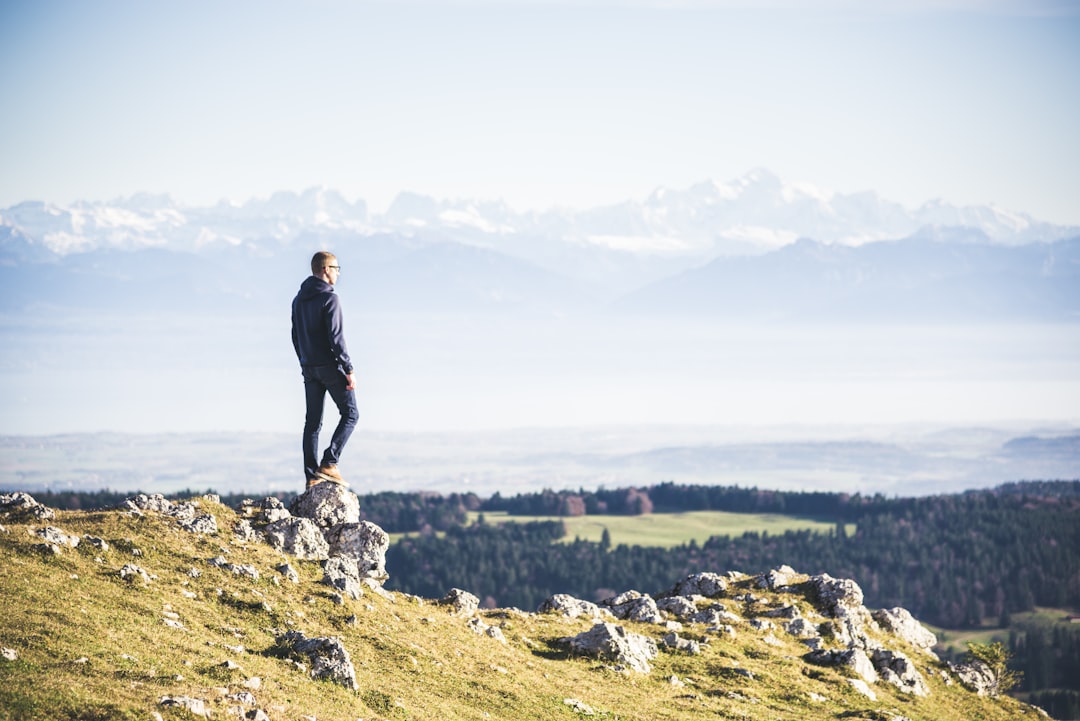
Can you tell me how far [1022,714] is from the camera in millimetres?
48188

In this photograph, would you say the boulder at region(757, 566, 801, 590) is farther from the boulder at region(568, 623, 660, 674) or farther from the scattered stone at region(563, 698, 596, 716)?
the scattered stone at region(563, 698, 596, 716)

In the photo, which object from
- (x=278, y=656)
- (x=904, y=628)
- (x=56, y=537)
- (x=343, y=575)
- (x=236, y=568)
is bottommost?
(x=904, y=628)

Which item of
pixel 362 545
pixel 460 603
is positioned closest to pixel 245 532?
pixel 362 545

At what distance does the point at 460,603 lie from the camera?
39.9m

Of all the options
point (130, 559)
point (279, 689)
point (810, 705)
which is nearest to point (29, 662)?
point (279, 689)

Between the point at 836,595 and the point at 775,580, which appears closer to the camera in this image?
the point at 836,595

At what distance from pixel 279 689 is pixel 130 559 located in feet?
27.9

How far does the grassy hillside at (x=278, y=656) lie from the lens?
78.5ft

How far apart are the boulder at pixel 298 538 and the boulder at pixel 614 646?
930 cm

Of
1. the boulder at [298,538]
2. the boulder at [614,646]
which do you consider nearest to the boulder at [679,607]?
the boulder at [614,646]

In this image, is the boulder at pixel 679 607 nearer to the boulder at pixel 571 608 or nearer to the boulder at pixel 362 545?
Result: the boulder at pixel 571 608

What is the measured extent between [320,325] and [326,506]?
284 inches

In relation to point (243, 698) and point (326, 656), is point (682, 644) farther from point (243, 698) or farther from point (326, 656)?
Answer: point (243, 698)

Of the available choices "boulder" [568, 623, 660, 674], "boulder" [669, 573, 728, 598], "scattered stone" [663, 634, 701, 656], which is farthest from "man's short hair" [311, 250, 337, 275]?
"boulder" [669, 573, 728, 598]
